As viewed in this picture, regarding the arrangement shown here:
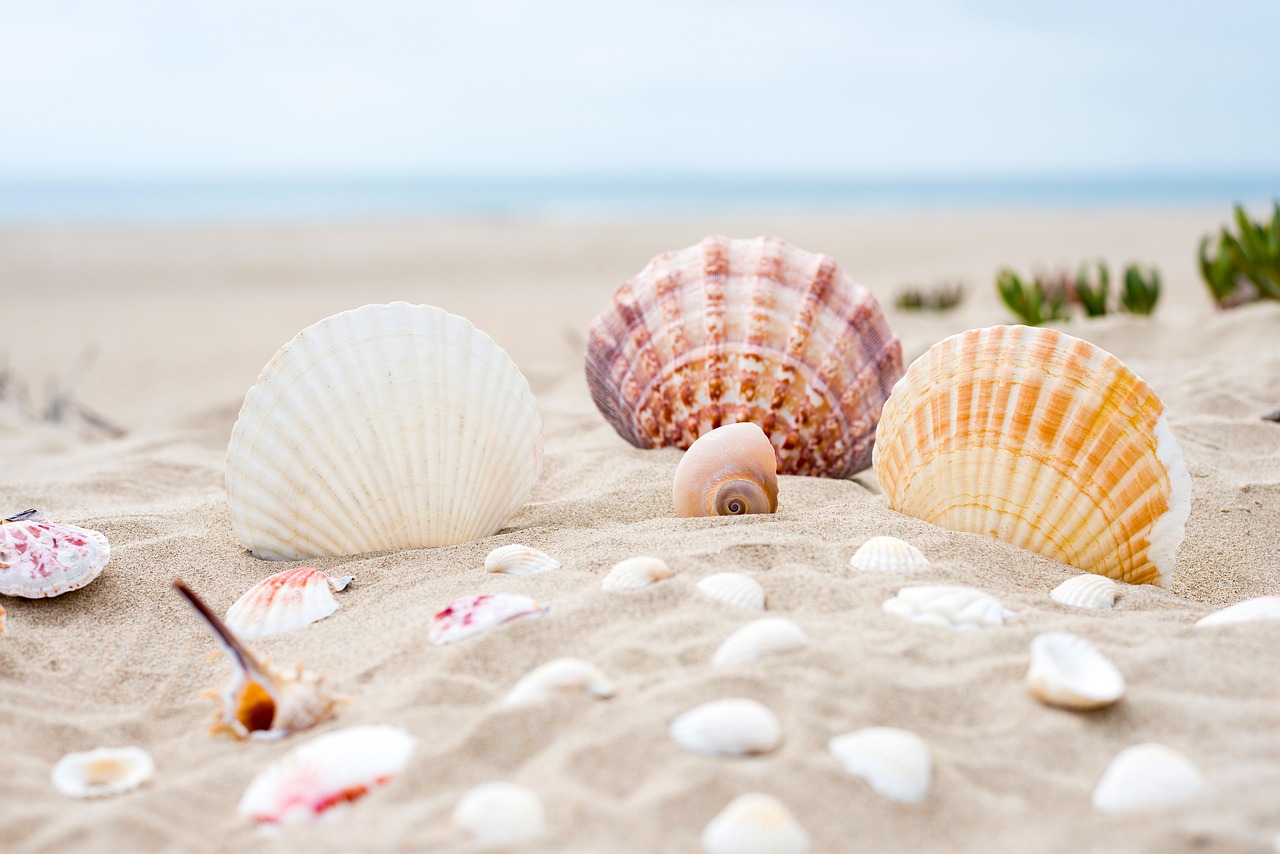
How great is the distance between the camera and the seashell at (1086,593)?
204cm

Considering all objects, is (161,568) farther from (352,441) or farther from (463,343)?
(463,343)

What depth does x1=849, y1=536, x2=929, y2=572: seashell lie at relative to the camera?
2.10 meters

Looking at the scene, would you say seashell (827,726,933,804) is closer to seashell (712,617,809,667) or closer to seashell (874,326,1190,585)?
seashell (712,617,809,667)

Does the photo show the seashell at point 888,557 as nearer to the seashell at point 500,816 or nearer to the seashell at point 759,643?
the seashell at point 759,643

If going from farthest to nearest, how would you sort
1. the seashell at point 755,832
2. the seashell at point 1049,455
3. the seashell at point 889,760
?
1. the seashell at point 1049,455
2. the seashell at point 889,760
3. the seashell at point 755,832

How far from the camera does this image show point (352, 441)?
253 centimetres

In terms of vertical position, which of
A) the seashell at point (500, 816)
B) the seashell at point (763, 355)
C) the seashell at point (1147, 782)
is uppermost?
the seashell at point (763, 355)

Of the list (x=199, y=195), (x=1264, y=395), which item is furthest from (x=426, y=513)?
(x=199, y=195)

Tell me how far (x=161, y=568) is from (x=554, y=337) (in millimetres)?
7230

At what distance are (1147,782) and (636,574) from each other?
0.95m

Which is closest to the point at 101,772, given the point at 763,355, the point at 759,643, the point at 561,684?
the point at 561,684

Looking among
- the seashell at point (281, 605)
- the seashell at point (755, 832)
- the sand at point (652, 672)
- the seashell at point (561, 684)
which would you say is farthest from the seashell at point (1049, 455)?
the seashell at point (281, 605)

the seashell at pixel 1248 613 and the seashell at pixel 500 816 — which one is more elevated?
the seashell at pixel 1248 613

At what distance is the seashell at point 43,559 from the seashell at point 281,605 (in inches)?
15.0
